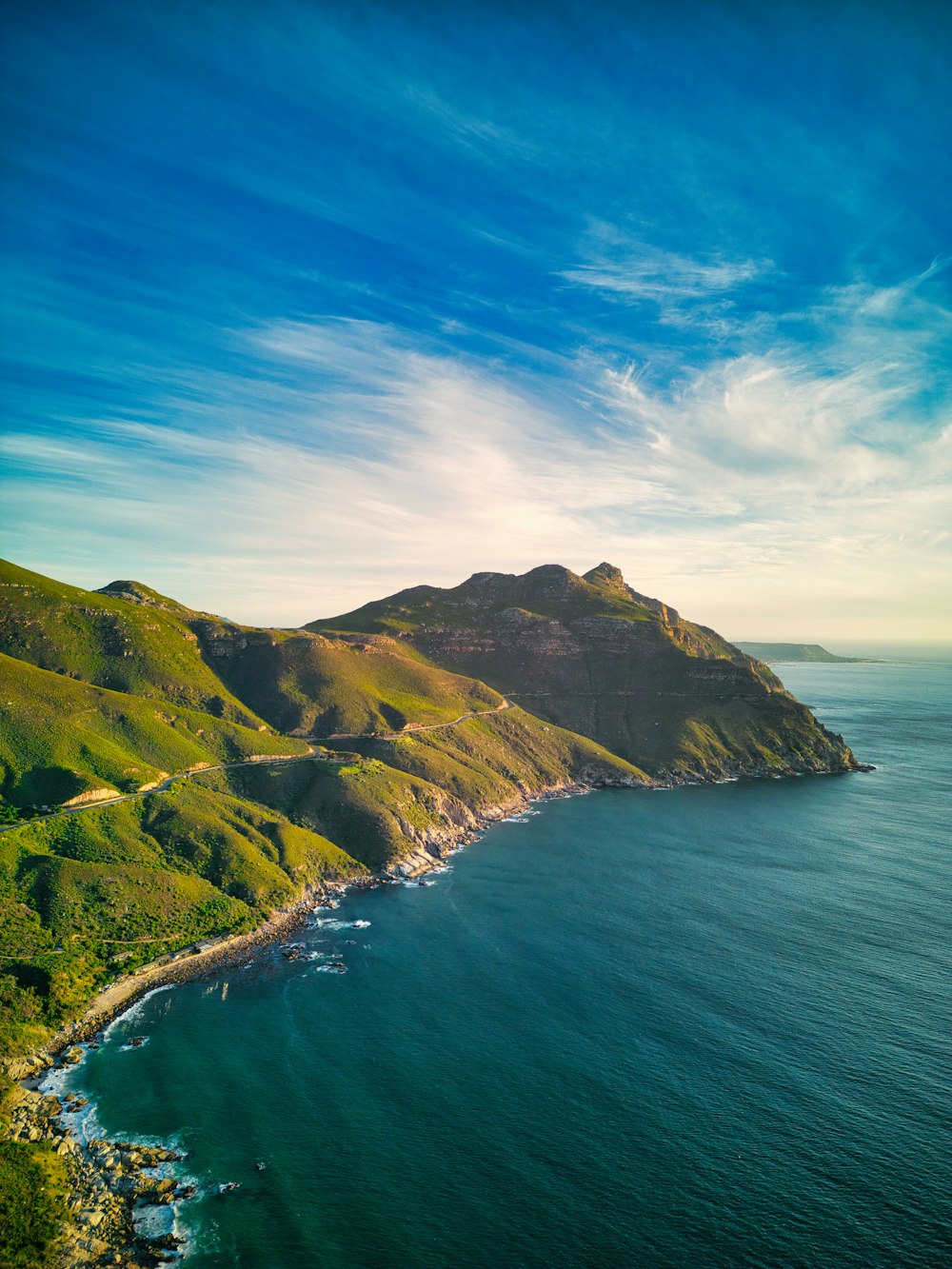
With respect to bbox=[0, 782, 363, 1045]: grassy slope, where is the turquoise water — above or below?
below

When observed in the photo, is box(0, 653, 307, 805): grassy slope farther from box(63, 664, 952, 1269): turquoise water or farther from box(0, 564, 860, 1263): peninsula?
box(63, 664, 952, 1269): turquoise water

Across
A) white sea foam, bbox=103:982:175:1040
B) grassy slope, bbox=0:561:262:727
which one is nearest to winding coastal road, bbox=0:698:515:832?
grassy slope, bbox=0:561:262:727

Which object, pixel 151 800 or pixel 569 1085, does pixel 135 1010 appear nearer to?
pixel 151 800

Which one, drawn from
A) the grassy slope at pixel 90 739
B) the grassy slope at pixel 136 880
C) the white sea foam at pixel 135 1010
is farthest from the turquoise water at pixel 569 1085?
the grassy slope at pixel 90 739

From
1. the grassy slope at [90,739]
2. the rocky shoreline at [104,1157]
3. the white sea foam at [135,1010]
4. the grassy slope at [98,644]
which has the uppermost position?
the grassy slope at [98,644]

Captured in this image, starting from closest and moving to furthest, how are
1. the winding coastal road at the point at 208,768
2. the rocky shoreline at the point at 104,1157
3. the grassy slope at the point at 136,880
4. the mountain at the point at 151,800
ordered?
the rocky shoreline at the point at 104,1157 < the grassy slope at the point at 136,880 < the mountain at the point at 151,800 < the winding coastal road at the point at 208,768

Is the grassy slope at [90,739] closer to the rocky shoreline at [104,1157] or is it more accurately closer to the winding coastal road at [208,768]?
the winding coastal road at [208,768]

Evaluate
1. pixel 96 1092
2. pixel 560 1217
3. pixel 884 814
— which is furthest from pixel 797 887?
pixel 96 1092
